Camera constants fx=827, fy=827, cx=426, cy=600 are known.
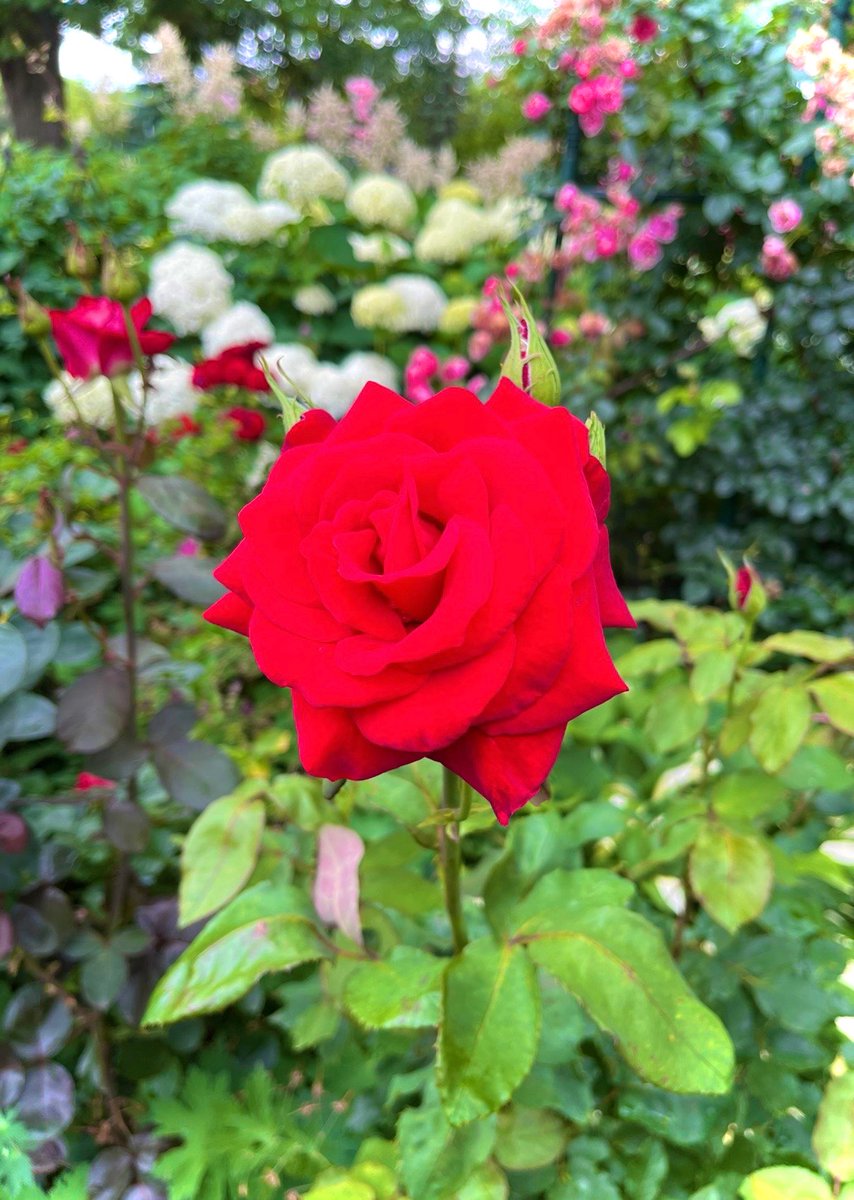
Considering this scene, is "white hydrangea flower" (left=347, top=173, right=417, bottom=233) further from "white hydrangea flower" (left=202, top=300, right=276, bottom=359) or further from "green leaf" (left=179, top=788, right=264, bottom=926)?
"green leaf" (left=179, top=788, right=264, bottom=926)

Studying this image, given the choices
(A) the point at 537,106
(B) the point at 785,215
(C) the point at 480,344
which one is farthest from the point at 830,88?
(C) the point at 480,344

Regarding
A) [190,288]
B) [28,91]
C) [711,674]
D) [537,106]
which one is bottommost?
[711,674]

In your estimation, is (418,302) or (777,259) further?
(418,302)

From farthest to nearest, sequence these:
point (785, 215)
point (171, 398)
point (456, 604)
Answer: point (171, 398) → point (785, 215) → point (456, 604)

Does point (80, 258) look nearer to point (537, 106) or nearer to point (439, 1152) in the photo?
point (439, 1152)

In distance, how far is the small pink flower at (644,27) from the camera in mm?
1642

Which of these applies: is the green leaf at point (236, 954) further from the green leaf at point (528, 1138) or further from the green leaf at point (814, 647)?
the green leaf at point (814, 647)

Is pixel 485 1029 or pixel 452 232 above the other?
pixel 452 232

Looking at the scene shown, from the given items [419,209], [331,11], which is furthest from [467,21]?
[419,209]

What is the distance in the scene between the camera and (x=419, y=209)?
3.09m

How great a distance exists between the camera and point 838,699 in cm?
72

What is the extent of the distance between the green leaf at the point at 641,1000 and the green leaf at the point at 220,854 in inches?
10.2

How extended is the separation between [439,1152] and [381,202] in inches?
102

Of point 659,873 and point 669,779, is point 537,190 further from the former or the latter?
point 659,873
